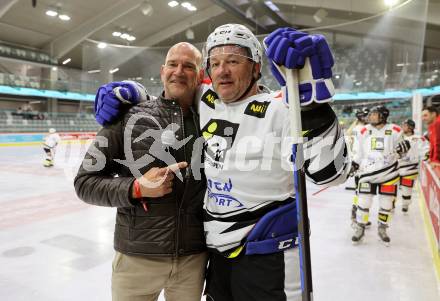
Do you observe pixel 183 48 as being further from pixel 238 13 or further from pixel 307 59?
pixel 238 13

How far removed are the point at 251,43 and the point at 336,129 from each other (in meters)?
0.48

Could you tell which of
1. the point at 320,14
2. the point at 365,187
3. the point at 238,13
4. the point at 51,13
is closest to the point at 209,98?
the point at 365,187

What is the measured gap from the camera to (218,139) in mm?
1268

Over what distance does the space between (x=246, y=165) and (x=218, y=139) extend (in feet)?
0.49

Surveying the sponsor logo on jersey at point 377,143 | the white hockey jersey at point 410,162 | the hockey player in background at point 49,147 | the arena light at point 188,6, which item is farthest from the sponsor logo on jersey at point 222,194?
the arena light at point 188,6

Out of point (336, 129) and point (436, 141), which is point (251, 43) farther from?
point (436, 141)

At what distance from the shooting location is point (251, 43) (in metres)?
1.27

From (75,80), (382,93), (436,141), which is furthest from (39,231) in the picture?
(75,80)

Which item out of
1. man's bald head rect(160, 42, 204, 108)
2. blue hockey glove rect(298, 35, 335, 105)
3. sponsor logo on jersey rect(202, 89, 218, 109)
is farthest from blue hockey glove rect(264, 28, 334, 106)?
man's bald head rect(160, 42, 204, 108)

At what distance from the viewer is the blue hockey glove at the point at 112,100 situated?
1.36 m

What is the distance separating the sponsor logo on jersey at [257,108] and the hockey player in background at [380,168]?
10.4 feet

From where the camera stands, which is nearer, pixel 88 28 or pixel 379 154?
pixel 379 154

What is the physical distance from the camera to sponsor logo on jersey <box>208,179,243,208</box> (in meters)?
1.22

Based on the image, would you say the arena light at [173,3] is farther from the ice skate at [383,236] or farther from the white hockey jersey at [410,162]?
the ice skate at [383,236]
